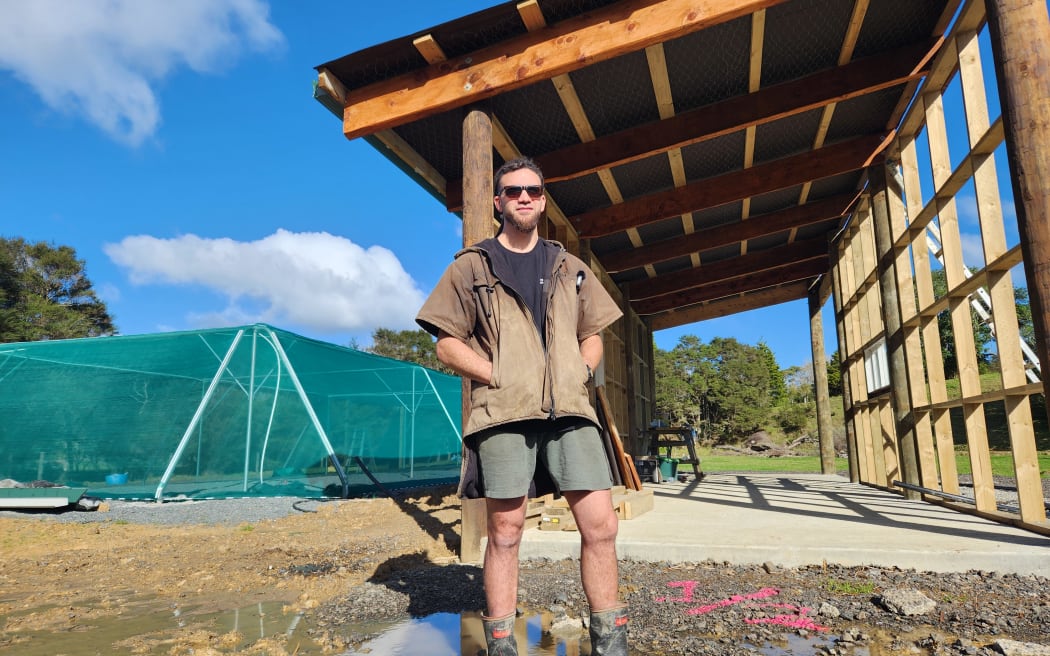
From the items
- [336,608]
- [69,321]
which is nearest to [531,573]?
[336,608]

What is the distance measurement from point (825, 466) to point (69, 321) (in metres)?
28.5

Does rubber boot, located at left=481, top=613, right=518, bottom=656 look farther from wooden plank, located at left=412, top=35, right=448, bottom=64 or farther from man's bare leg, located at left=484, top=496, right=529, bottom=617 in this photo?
wooden plank, located at left=412, top=35, right=448, bottom=64

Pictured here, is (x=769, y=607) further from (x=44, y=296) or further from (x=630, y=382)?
(x=44, y=296)

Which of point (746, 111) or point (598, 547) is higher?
point (746, 111)

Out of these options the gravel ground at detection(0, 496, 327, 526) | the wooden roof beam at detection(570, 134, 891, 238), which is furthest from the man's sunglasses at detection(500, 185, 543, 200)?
the wooden roof beam at detection(570, 134, 891, 238)

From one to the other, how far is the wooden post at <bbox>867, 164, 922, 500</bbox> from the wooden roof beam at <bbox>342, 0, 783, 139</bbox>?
3542 mm

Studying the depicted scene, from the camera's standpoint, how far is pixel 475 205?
406cm

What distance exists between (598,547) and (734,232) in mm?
7912

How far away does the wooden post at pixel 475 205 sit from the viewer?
380 cm

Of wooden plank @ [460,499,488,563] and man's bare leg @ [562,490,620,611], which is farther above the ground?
man's bare leg @ [562,490,620,611]

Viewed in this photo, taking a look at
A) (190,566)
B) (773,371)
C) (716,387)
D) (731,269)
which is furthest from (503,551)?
(773,371)

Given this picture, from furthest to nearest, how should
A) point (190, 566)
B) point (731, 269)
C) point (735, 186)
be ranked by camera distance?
point (731, 269) < point (735, 186) < point (190, 566)

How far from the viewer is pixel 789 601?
2.54m

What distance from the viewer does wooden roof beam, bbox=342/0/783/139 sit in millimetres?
3816
